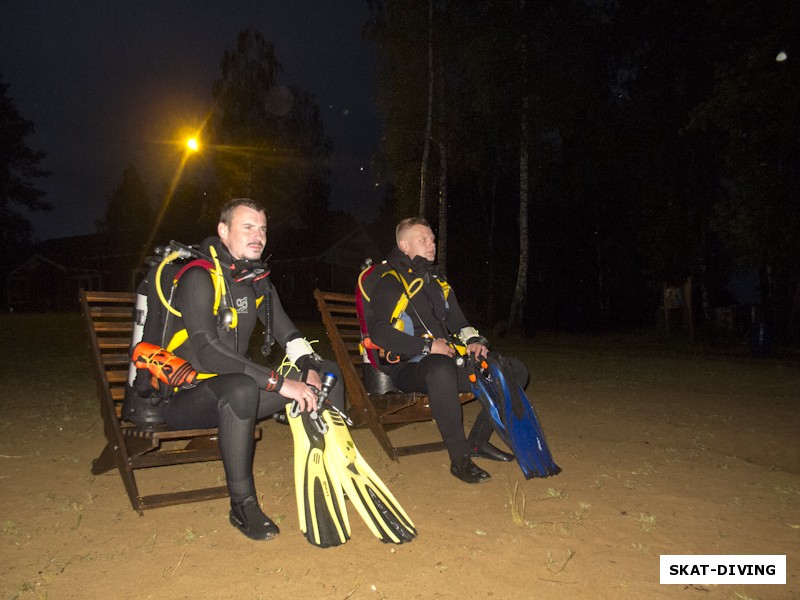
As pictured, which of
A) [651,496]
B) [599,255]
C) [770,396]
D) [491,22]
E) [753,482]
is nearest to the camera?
[651,496]

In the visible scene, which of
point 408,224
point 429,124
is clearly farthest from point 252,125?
point 408,224

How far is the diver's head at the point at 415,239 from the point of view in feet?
15.9

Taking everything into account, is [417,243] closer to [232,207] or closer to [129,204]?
[232,207]

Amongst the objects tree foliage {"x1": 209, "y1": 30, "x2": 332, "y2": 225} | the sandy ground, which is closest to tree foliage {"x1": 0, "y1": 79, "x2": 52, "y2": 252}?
tree foliage {"x1": 209, "y1": 30, "x2": 332, "y2": 225}

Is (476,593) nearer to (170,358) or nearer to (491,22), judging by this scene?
(170,358)

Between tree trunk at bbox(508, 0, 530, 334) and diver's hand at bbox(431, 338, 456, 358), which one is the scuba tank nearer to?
diver's hand at bbox(431, 338, 456, 358)

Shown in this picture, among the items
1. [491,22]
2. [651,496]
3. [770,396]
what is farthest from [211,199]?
[651,496]

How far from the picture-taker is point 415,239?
485cm

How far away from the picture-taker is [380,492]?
355 centimetres

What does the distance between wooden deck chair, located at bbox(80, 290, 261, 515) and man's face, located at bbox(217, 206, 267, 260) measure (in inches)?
42.9

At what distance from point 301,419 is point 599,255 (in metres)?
32.5

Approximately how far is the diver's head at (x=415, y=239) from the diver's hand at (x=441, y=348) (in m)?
0.73

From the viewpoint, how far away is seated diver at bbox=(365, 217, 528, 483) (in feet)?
14.1

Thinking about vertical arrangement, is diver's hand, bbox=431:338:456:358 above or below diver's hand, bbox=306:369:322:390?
above
